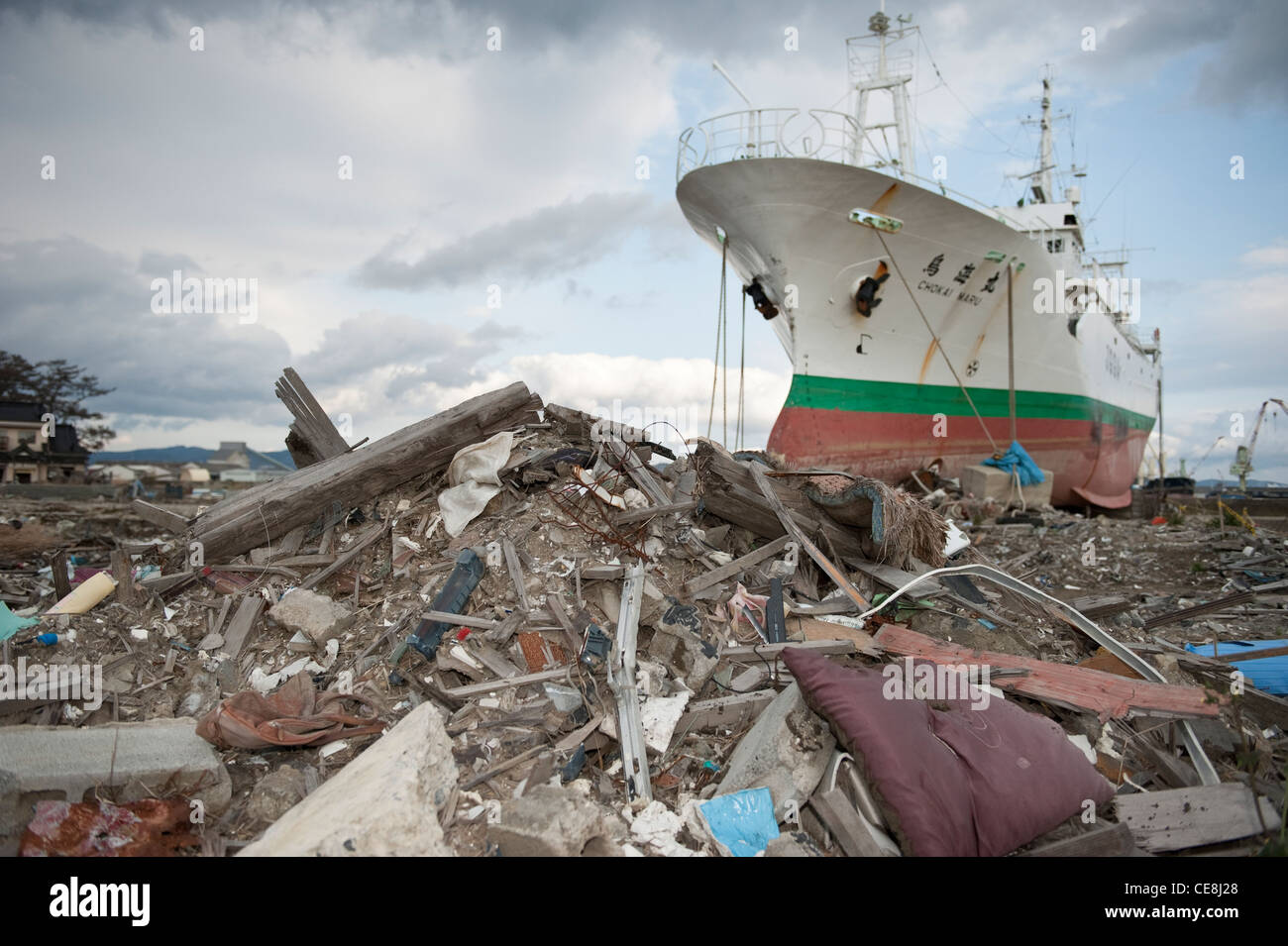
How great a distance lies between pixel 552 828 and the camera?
2.87m

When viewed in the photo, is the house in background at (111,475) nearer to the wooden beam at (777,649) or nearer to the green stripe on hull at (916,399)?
the green stripe on hull at (916,399)

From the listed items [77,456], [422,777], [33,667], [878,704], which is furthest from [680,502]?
[77,456]

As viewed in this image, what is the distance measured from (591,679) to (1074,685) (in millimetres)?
3173

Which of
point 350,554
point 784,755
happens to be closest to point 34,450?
point 350,554

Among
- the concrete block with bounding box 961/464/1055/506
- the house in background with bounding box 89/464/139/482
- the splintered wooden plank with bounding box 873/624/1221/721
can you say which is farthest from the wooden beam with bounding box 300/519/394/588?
the house in background with bounding box 89/464/139/482

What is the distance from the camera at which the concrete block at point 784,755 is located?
3.34 meters

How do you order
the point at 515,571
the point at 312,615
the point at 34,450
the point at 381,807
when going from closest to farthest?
1. the point at 381,807
2. the point at 312,615
3. the point at 515,571
4. the point at 34,450

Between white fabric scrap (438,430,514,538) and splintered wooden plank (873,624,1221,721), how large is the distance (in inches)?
131

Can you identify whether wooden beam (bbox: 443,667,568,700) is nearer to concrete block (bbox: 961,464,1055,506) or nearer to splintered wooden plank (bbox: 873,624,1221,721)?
splintered wooden plank (bbox: 873,624,1221,721)

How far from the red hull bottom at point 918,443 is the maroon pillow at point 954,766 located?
9.79m

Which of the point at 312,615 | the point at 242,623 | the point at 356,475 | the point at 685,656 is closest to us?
the point at 685,656

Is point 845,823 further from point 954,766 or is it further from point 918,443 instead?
point 918,443

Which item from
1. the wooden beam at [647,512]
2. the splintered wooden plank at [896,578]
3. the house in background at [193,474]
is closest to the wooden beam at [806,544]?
the splintered wooden plank at [896,578]
